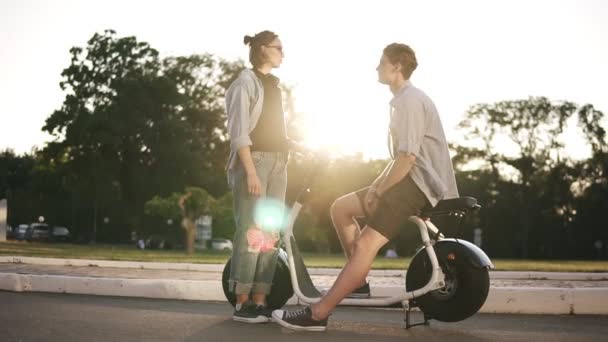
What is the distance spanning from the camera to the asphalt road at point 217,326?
5.26 metres

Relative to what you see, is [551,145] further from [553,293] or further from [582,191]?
[553,293]

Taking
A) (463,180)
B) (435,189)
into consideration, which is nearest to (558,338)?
(435,189)

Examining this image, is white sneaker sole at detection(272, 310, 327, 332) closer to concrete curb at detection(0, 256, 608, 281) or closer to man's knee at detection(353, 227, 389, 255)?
man's knee at detection(353, 227, 389, 255)

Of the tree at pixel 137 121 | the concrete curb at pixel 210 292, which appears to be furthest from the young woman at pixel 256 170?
the tree at pixel 137 121

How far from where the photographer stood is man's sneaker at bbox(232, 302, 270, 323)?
609 cm

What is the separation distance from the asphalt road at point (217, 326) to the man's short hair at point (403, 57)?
1.79 metres

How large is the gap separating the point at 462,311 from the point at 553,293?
2106mm

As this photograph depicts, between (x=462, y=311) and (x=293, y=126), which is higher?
(x=293, y=126)

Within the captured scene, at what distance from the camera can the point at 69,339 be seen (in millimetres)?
5008

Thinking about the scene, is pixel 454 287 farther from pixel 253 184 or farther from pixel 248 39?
pixel 248 39

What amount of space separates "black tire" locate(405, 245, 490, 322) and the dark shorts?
390mm

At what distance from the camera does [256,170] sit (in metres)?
6.20

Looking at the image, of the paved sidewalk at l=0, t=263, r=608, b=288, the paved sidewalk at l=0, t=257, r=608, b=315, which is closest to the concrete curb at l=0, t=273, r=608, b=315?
the paved sidewalk at l=0, t=257, r=608, b=315

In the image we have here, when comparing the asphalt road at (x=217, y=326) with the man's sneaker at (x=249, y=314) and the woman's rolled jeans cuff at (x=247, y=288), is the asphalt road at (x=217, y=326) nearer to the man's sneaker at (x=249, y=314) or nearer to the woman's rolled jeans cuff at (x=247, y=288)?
the man's sneaker at (x=249, y=314)
